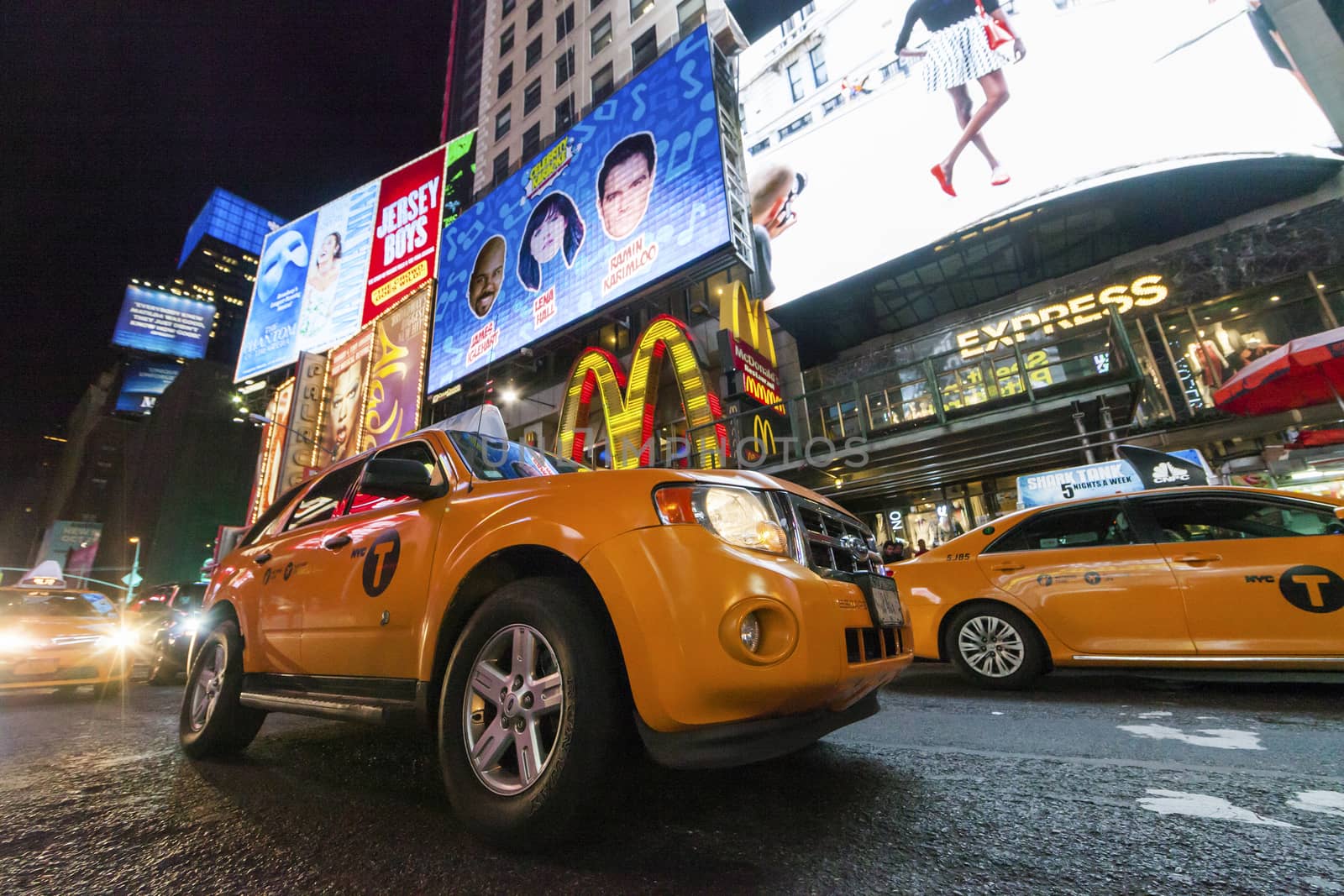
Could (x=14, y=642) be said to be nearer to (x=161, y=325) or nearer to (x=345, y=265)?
(x=345, y=265)

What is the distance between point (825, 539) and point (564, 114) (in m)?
26.5

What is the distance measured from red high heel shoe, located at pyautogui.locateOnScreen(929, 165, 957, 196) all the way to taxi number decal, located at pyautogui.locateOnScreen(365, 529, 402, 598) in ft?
46.1

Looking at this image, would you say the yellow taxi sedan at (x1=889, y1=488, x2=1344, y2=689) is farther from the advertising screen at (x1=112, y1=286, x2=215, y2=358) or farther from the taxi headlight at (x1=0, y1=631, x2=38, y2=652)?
the advertising screen at (x1=112, y1=286, x2=215, y2=358)

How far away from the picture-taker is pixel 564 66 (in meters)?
24.5

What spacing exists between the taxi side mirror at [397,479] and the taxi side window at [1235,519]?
16.3 ft

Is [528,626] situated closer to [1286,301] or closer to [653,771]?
[653,771]

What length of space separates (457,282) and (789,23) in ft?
46.6

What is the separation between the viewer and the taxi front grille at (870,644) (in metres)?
1.87

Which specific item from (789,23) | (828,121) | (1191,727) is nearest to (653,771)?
(1191,727)

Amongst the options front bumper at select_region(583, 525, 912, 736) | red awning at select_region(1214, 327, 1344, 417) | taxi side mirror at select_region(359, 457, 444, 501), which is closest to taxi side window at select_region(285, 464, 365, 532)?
taxi side mirror at select_region(359, 457, 444, 501)

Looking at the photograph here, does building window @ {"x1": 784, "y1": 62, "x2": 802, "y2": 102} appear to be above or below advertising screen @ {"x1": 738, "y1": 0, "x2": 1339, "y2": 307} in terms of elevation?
above

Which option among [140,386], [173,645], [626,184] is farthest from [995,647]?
[140,386]

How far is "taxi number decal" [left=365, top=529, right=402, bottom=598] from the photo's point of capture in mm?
2479

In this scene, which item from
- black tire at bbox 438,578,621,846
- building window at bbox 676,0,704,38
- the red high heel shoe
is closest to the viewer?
black tire at bbox 438,578,621,846
